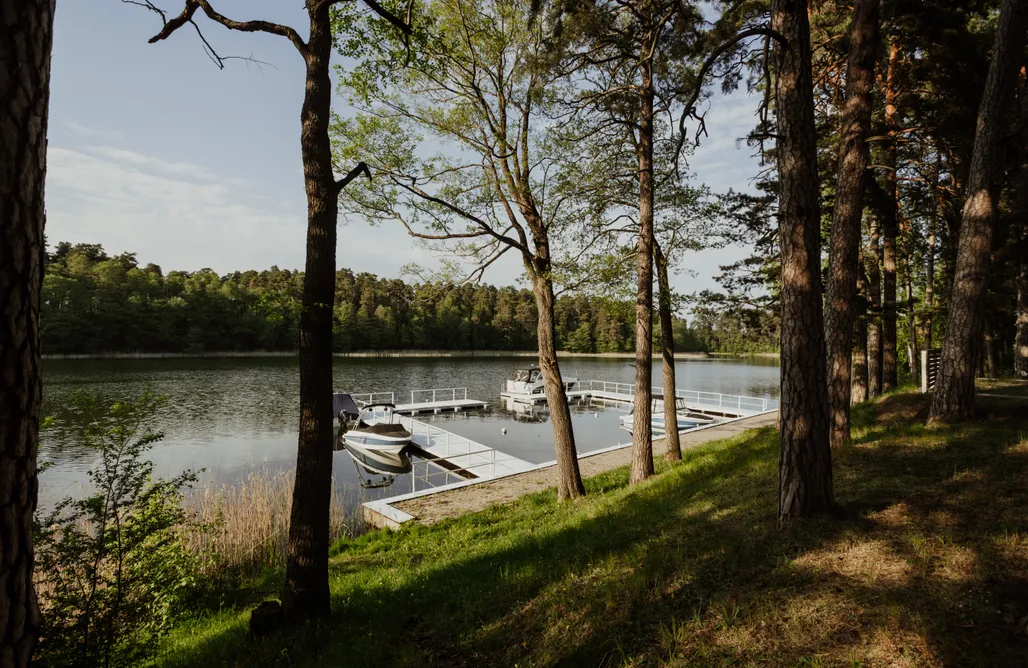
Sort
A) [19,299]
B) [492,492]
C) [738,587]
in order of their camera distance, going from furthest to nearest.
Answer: [492,492]
[738,587]
[19,299]

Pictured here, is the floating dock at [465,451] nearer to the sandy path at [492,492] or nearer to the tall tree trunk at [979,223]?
the sandy path at [492,492]

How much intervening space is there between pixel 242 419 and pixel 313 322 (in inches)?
978

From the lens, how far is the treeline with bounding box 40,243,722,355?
184 feet

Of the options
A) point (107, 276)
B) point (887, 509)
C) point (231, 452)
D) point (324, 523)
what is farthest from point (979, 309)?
point (107, 276)

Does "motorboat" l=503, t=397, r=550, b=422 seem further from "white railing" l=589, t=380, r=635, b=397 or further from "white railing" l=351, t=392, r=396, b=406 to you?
"white railing" l=351, t=392, r=396, b=406

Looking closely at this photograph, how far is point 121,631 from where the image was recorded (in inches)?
147

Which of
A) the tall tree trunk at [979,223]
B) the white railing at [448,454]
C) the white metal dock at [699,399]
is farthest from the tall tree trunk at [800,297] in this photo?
the white metal dock at [699,399]

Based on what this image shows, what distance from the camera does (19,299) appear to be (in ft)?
4.95

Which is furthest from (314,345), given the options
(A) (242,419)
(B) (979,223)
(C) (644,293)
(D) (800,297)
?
(A) (242,419)

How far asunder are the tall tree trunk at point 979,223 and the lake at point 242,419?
33.8 ft

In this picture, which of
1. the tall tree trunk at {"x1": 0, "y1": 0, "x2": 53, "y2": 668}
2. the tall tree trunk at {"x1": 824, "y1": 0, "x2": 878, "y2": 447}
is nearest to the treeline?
the tall tree trunk at {"x1": 824, "y1": 0, "x2": 878, "y2": 447}

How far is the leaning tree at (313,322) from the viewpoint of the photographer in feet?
15.5

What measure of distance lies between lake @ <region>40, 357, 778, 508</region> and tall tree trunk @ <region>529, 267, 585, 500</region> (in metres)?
6.58

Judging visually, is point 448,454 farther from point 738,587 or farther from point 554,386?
point 738,587
